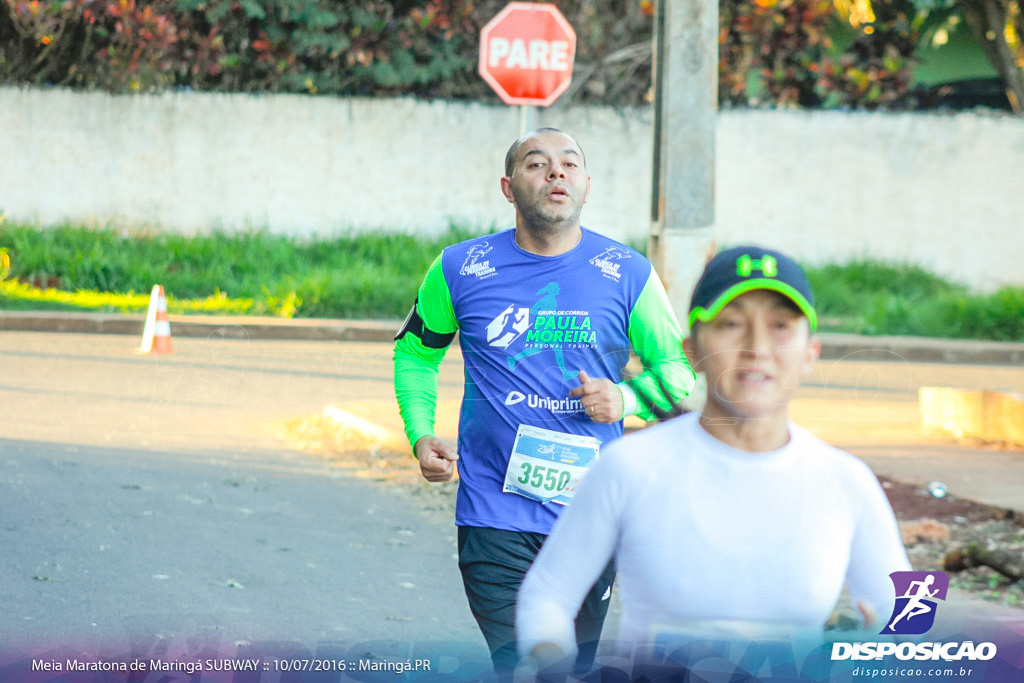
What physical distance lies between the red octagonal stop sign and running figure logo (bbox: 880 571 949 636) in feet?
54.8

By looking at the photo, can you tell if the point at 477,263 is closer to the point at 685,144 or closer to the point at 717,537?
the point at 717,537

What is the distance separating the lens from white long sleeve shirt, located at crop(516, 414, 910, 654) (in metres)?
2.08

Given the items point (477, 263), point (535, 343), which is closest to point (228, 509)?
point (477, 263)

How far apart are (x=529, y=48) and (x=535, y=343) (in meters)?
15.7

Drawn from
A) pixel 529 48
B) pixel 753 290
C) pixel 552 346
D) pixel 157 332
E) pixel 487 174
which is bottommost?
pixel 157 332

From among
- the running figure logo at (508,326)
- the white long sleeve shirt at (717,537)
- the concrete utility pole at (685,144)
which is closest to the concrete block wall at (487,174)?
the concrete utility pole at (685,144)

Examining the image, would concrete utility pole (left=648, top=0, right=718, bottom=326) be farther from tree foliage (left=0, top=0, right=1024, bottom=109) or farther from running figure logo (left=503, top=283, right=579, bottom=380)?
tree foliage (left=0, top=0, right=1024, bottom=109)

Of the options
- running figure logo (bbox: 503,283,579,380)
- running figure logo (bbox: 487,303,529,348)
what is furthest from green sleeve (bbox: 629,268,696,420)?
running figure logo (bbox: 487,303,529,348)

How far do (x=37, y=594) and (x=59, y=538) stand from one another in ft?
3.31

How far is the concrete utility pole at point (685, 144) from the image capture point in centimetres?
815

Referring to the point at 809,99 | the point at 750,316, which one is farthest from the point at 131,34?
the point at 750,316

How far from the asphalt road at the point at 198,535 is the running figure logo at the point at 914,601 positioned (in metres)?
0.61

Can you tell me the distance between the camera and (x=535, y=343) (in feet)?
12.0

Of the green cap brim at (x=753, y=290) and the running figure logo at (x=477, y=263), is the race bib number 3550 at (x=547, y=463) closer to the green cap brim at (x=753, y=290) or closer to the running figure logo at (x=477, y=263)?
the running figure logo at (x=477, y=263)
